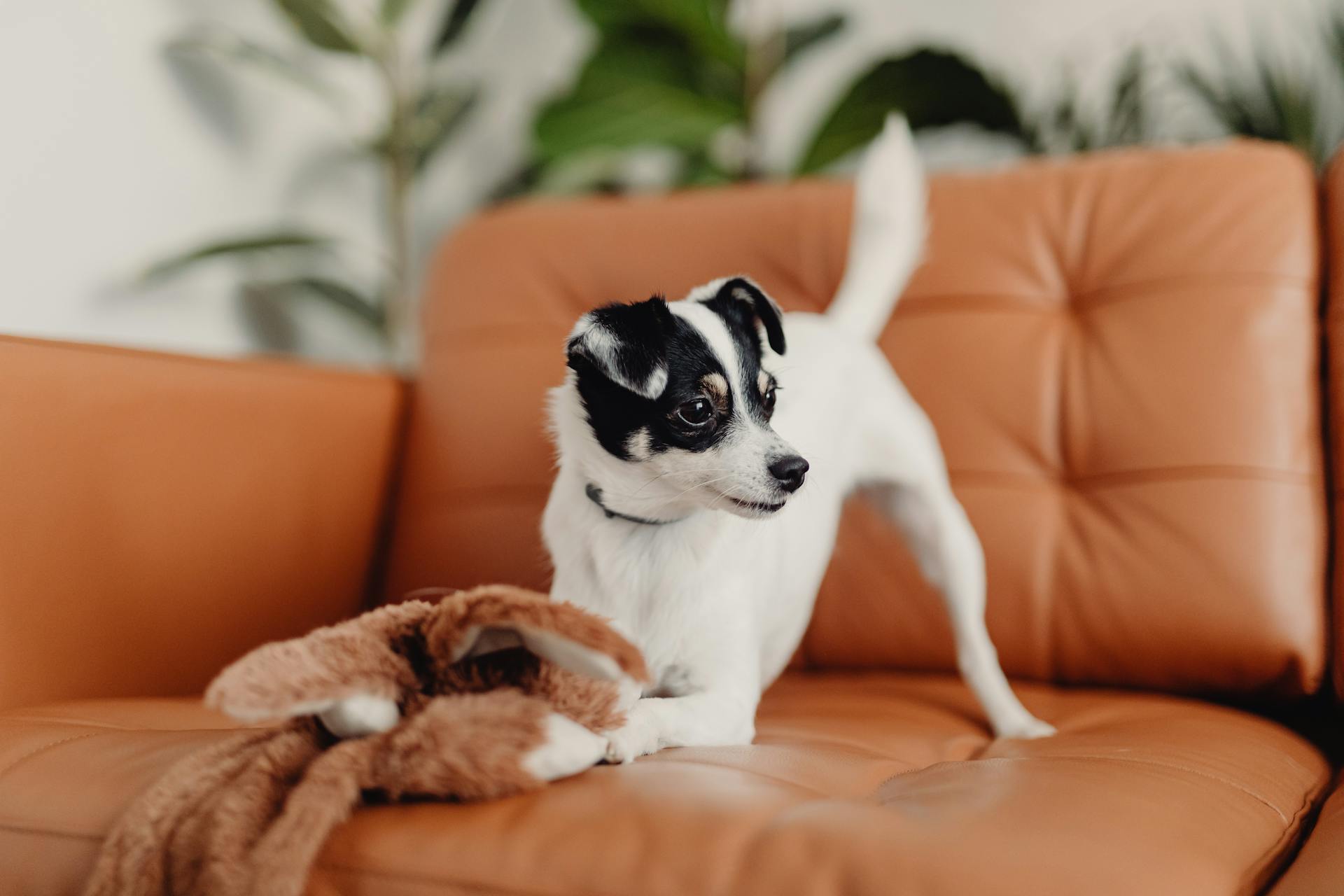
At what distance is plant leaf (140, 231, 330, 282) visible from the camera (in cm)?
188

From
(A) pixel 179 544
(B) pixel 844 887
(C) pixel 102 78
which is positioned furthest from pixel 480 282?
(B) pixel 844 887

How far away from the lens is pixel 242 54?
1960 mm

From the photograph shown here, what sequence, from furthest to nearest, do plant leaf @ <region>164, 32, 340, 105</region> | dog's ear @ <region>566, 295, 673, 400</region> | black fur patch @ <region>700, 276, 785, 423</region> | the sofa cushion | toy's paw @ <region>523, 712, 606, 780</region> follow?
plant leaf @ <region>164, 32, 340, 105</region>, the sofa cushion, black fur patch @ <region>700, 276, 785, 423</region>, dog's ear @ <region>566, 295, 673, 400</region>, toy's paw @ <region>523, 712, 606, 780</region>

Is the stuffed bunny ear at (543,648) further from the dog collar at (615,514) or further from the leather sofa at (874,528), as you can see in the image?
the dog collar at (615,514)

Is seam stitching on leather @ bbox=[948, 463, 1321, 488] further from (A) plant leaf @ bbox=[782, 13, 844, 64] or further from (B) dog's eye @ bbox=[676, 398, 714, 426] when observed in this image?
(A) plant leaf @ bbox=[782, 13, 844, 64]

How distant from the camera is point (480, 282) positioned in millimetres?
1837

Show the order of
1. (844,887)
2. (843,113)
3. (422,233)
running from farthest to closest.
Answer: (422,233) < (843,113) < (844,887)

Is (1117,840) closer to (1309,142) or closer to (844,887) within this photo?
(844,887)

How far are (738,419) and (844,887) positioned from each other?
63 cm

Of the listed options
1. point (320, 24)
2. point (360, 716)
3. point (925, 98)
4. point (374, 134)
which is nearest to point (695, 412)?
point (360, 716)

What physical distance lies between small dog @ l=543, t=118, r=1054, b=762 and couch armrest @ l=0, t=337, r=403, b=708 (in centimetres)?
49

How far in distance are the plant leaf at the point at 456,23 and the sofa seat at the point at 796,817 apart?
160 cm

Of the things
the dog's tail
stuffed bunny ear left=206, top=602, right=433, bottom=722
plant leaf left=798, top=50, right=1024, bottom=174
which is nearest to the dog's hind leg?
the dog's tail

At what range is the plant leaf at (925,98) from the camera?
1992 millimetres
